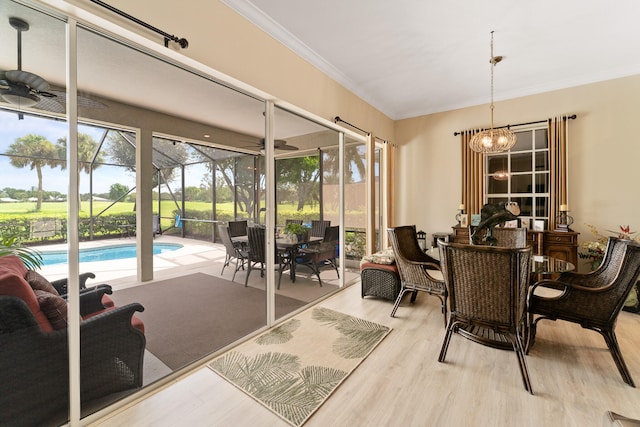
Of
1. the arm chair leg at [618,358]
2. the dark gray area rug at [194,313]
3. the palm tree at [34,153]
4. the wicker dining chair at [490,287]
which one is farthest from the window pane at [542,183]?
the palm tree at [34,153]

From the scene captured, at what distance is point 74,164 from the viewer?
5.33ft

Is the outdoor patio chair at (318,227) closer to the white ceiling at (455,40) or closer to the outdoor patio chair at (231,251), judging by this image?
the outdoor patio chair at (231,251)

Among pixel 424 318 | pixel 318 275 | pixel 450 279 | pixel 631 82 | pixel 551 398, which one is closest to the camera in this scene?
pixel 551 398

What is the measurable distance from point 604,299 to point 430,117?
413 cm

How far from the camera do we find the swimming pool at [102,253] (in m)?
1.57

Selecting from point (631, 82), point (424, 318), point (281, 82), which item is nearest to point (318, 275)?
point (424, 318)

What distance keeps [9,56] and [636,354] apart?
16.2 feet

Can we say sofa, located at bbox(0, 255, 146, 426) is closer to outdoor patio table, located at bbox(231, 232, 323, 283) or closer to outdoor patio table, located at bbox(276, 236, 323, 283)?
outdoor patio table, located at bbox(231, 232, 323, 283)

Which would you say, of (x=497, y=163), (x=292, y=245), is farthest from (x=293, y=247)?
(x=497, y=163)

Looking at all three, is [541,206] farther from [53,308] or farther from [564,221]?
[53,308]

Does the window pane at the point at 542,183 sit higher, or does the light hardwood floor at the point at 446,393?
the window pane at the point at 542,183

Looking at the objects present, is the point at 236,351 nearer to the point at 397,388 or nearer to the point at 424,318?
the point at 397,388

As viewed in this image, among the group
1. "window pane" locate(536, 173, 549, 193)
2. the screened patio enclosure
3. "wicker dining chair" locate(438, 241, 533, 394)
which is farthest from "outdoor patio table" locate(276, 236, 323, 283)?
"window pane" locate(536, 173, 549, 193)

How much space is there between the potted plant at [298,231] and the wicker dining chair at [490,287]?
5.89 ft
